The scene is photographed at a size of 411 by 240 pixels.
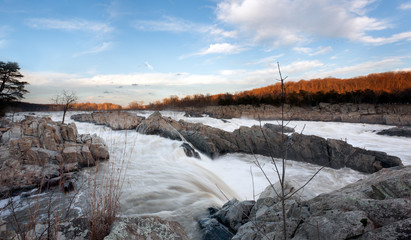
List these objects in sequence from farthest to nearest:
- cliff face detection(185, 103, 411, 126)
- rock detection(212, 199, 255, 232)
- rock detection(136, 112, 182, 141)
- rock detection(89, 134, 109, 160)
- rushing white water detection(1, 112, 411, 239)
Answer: cliff face detection(185, 103, 411, 126), rock detection(136, 112, 182, 141), rock detection(89, 134, 109, 160), rushing white water detection(1, 112, 411, 239), rock detection(212, 199, 255, 232)

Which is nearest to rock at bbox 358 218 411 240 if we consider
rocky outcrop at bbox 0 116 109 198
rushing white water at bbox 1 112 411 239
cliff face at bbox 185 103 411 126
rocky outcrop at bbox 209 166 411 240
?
rocky outcrop at bbox 209 166 411 240

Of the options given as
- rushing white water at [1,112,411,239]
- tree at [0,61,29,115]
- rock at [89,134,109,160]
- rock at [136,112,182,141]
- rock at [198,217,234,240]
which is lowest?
rushing white water at [1,112,411,239]

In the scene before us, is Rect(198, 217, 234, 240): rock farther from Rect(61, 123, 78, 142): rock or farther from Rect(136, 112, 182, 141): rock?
Rect(136, 112, 182, 141): rock

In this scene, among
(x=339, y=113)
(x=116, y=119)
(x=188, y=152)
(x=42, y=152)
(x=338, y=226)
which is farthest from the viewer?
(x=339, y=113)

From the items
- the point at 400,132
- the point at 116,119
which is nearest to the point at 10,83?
the point at 116,119

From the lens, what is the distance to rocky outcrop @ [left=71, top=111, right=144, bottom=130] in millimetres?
20391

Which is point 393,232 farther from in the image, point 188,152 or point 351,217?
point 188,152

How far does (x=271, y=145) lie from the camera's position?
14.3 m

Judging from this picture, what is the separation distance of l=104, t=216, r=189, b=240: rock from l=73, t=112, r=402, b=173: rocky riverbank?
9.06 meters

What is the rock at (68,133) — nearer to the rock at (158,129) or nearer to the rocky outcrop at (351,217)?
the rock at (158,129)

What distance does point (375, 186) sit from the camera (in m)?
3.07

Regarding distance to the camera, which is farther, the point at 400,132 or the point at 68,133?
the point at 400,132

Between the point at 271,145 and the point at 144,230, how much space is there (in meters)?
12.9

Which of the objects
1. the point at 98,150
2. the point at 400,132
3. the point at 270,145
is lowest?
the point at 400,132
